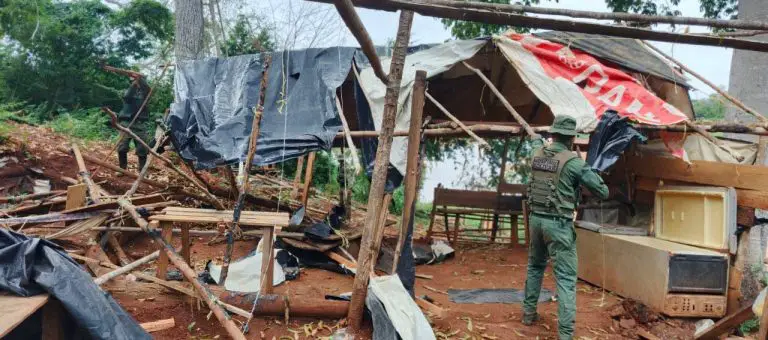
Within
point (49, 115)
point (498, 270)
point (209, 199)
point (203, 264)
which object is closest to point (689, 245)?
point (498, 270)

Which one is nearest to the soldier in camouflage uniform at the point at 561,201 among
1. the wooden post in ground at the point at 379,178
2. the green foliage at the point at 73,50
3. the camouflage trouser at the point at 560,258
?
the camouflage trouser at the point at 560,258

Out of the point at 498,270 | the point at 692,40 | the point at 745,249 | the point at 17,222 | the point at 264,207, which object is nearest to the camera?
the point at 692,40

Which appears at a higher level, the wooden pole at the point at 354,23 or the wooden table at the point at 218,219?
the wooden pole at the point at 354,23

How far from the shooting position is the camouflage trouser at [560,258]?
464cm

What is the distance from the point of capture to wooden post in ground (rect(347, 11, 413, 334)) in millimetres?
4402

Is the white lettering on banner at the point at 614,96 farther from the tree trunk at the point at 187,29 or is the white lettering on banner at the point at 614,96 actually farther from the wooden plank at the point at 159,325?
the tree trunk at the point at 187,29

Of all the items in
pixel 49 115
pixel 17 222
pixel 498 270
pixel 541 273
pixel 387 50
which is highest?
pixel 387 50

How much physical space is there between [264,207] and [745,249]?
6.86m

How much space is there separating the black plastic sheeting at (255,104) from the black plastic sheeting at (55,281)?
3233 mm

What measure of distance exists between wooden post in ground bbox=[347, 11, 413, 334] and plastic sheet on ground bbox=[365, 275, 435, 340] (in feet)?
0.38

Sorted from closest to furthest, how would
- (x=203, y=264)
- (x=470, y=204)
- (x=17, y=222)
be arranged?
1. (x=17, y=222)
2. (x=203, y=264)
3. (x=470, y=204)

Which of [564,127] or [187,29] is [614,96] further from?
[187,29]

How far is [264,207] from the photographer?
854cm

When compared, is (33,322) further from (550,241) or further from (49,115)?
(49,115)
